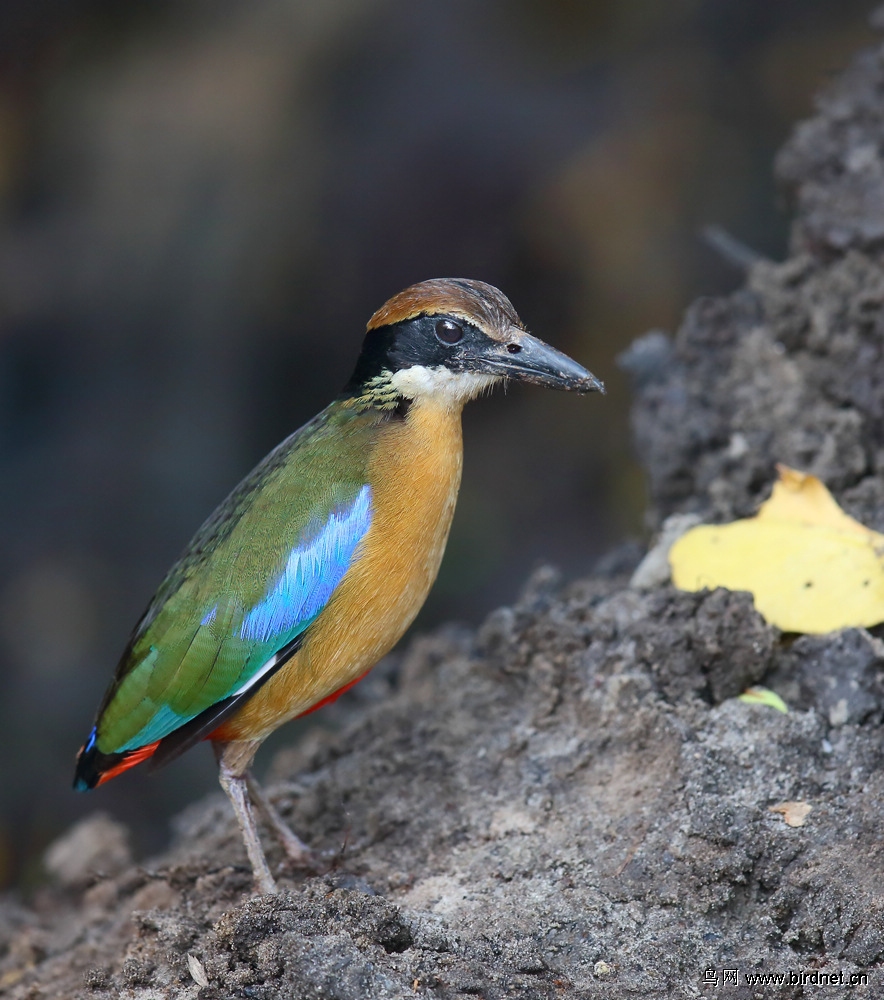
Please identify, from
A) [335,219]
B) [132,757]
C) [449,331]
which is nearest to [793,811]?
[449,331]

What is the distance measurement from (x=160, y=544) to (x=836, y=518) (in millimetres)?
5301

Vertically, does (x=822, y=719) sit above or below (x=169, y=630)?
below

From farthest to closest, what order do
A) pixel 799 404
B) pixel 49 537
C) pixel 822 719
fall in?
1. pixel 49 537
2. pixel 799 404
3. pixel 822 719

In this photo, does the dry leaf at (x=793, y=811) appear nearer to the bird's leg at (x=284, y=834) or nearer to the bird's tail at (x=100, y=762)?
the bird's leg at (x=284, y=834)

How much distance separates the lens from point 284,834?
412cm

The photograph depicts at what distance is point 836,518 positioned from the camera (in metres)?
4.22

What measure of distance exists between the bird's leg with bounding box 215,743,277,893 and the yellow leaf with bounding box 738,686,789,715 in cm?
160

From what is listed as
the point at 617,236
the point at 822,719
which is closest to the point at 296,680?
the point at 822,719

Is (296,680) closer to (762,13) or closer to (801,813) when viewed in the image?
(801,813)

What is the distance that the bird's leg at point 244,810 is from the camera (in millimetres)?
3803

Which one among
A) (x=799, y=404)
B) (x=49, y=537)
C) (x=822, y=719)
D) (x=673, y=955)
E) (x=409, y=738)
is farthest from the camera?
(x=49, y=537)

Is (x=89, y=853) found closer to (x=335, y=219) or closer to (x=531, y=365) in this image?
(x=531, y=365)

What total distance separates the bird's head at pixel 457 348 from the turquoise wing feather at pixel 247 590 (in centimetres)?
24

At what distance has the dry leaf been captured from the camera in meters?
3.45
